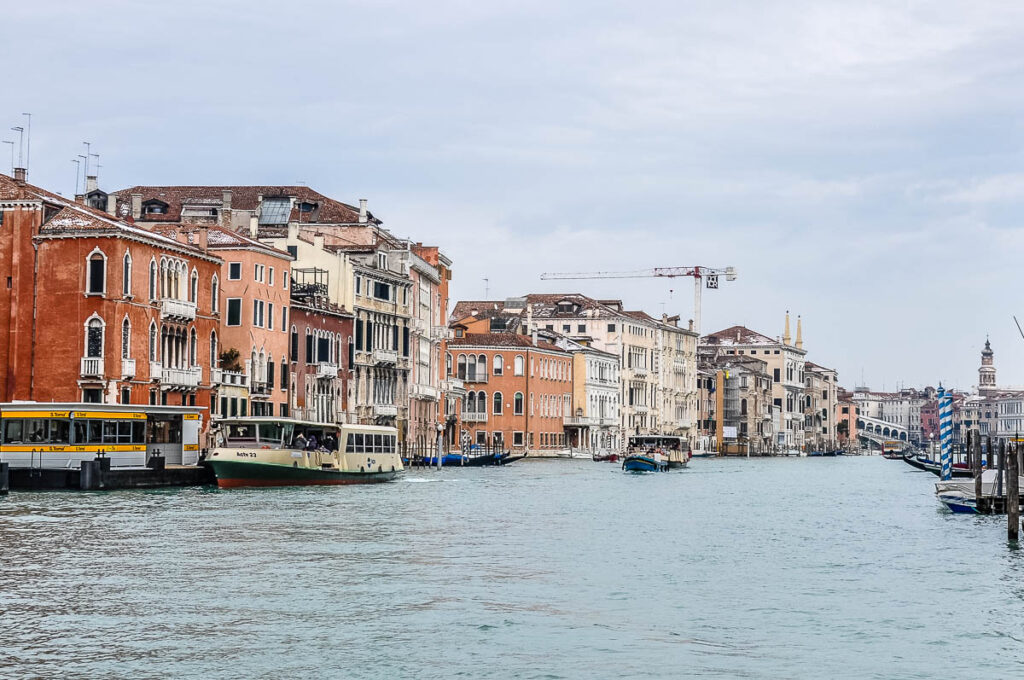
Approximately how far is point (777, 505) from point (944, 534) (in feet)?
39.2

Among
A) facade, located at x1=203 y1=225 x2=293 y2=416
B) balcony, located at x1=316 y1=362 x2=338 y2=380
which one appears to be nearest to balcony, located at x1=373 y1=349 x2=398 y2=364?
balcony, located at x1=316 y1=362 x2=338 y2=380

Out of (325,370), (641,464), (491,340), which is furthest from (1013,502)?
(491,340)

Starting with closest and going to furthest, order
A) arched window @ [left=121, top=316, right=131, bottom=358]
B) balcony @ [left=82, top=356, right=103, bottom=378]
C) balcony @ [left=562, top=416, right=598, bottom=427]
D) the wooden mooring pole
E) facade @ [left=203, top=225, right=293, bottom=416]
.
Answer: the wooden mooring pole
balcony @ [left=82, top=356, right=103, bottom=378]
arched window @ [left=121, top=316, right=131, bottom=358]
facade @ [left=203, top=225, right=293, bottom=416]
balcony @ [left=562, top=416, right=598, bottom=427]

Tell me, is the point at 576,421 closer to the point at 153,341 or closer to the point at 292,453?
the point at 153,341

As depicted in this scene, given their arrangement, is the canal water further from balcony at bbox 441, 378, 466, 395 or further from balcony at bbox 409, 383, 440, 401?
balcony at bbox 441, 378, 466, 395

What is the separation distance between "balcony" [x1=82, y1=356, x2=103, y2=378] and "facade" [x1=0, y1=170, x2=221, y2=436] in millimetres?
28

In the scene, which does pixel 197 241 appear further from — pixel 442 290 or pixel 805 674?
pixel 805 674

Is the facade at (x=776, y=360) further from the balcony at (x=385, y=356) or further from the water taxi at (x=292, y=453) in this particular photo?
the water taxi at (x=292, y=453)

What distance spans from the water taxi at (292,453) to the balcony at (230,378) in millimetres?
3901

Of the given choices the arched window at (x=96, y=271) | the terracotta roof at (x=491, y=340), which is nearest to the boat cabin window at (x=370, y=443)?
the arched window at (x=96, y=271)

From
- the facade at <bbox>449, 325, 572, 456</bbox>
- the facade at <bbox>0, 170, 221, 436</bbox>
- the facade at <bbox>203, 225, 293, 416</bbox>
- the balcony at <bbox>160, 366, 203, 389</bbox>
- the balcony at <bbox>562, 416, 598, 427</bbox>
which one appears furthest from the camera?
the balcony at <bbox>562, 416, 598, 427</bbox>

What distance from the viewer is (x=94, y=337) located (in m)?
44.8

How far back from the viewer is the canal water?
49.4ft

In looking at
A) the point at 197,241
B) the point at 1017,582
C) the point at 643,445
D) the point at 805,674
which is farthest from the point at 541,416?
the point at 805,674
